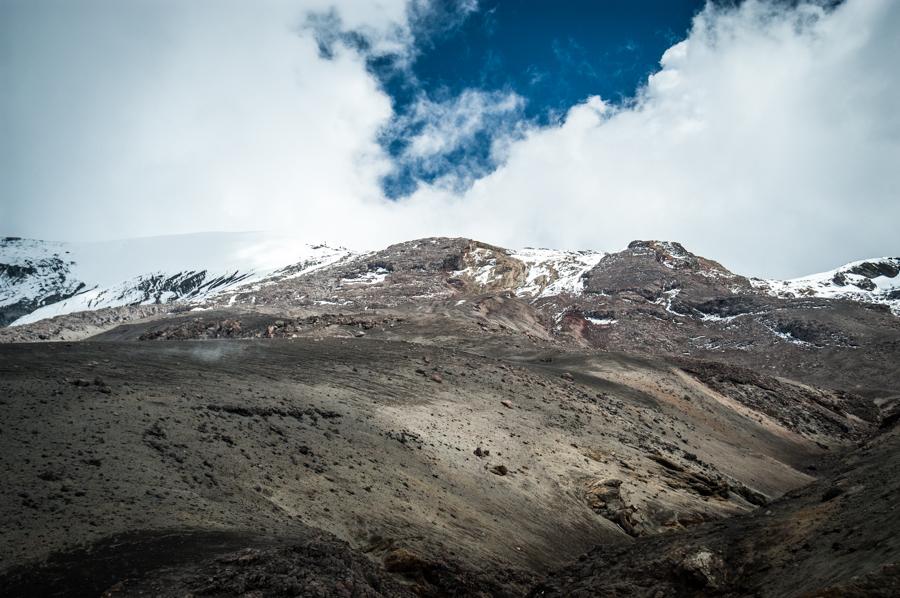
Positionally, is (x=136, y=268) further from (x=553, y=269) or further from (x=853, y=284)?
(x=853, y=284)

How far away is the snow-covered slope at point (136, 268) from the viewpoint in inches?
4370

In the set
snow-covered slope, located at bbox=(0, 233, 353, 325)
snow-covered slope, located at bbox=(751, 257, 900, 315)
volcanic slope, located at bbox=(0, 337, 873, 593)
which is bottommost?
volcanic slope, located at bbox=(0, 337, 873, 593)

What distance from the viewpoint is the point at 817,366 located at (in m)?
63.2

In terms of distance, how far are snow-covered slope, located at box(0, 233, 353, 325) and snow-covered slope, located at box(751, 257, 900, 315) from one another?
81072 millimetres

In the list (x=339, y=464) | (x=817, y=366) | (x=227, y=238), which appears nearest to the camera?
(x=339, y=464)

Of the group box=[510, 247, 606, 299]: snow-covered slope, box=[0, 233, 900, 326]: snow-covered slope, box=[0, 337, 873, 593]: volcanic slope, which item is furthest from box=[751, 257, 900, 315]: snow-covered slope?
box=[0, 337, 873, 593]: volcanic slope

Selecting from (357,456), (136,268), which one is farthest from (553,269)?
(357,456)

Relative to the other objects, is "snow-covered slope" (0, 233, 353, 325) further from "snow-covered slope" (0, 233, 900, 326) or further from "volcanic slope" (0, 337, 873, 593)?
"volcanic slope" (0, 337, 873, 593)

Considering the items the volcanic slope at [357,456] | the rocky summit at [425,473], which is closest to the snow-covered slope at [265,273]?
the rocky summit at [425,473]

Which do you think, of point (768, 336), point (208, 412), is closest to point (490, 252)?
point (768, 336)

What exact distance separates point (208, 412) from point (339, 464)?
3.67m

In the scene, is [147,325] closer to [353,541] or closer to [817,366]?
[353,541]

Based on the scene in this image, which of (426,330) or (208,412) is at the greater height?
(426,330)

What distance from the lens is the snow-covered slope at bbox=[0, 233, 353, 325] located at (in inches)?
4370
